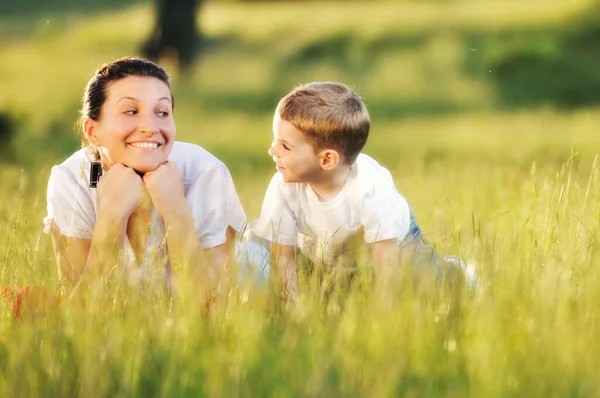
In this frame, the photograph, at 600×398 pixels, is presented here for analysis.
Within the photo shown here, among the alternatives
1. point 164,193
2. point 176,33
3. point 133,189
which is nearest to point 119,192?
point 133,189

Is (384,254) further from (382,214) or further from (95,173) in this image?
(95,173)

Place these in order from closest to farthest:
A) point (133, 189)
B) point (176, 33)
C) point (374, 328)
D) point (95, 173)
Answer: point (374, 328) → point (133, 189) → point (95, 173) → point (176, 33)

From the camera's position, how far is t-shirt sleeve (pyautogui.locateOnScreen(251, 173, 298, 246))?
440 cm

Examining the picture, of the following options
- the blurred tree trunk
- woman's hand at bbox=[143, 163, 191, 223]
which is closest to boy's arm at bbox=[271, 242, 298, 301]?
woman's hand at bbox=[143, 163, 191, 223]

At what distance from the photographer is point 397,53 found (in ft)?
59.9

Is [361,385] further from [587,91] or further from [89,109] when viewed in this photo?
[587,91]

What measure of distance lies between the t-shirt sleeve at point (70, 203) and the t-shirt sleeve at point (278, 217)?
0.73 metres

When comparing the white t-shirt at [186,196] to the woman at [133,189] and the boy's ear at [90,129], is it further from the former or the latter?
the boy's ear at [90,129]

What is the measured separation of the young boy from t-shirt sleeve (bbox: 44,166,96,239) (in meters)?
0.76

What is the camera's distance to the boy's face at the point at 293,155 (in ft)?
14.0

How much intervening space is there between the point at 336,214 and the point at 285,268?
36 cm

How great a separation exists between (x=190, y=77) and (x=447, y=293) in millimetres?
13945

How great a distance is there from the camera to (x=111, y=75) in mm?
4156

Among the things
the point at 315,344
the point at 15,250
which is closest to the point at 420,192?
the point at 15,250
